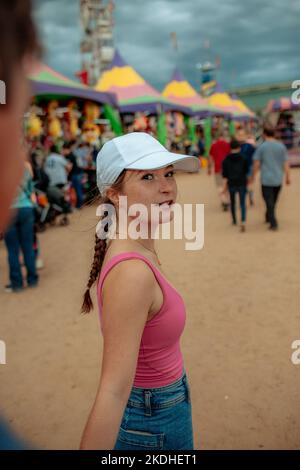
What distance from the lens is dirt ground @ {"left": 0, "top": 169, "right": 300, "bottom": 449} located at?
2.62 metres

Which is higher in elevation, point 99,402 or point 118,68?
point 118,68

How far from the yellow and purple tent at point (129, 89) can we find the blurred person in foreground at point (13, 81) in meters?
14.1

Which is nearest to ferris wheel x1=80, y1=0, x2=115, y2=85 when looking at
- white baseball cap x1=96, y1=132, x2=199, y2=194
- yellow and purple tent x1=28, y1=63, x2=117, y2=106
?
yellow and purple tent x1=28, y1=63, x2=117, y2=106

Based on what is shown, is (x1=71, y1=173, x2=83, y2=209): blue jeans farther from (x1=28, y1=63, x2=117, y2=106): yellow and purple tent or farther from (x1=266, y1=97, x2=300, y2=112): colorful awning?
(x1=266, y1=97, x2=300, y2=112): colorful awning

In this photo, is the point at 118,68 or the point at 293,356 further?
the point at 118,68

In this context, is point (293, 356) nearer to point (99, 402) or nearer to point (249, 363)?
point (249, 363)

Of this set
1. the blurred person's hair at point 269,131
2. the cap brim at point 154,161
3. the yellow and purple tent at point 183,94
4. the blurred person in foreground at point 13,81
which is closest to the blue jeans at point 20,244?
the cap brim at point 154,161

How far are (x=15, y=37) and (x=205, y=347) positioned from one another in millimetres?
3393

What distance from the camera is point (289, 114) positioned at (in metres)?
22.3

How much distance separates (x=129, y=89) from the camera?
1470 centimetres

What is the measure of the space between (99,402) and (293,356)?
2.65 m

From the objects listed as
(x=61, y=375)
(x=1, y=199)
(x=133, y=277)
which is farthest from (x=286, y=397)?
(x=1, y=199)

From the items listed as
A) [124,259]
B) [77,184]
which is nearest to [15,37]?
[124,259]
